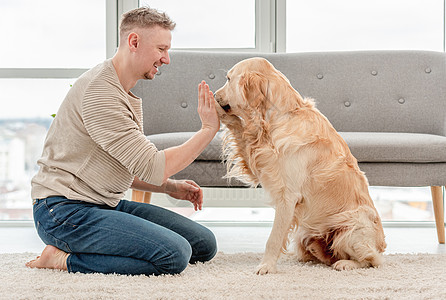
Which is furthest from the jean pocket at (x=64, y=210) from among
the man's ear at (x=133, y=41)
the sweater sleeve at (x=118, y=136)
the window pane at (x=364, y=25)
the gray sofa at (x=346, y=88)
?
the window pane at (x=364, y=25)

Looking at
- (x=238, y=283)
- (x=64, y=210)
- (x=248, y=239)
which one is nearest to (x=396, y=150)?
(x=248, y=239)

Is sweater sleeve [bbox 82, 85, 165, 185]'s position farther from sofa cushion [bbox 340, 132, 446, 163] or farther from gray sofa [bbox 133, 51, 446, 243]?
gray sofa [bbox 133, 51, 446, 243]

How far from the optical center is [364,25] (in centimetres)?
406

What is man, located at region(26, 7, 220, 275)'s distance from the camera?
1.83 m

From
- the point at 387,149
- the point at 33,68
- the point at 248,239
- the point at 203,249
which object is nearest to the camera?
the point at 203,249

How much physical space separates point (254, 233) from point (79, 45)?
213cm

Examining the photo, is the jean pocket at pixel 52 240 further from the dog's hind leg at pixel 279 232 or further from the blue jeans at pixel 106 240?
the dog's hind leg at pixel 279 232

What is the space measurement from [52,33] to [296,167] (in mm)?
2933

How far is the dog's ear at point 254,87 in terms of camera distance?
74.3 inches

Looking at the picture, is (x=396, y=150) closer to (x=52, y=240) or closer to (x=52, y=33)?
(x=52, y=240)

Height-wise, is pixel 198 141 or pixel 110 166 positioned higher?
pixel 198 141

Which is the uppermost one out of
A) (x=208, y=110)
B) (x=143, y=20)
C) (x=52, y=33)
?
(x=52, y=33)

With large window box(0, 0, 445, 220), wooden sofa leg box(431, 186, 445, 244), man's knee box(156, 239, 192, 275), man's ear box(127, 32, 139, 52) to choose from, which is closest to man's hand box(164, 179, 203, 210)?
man's knee box(156, 239, 192, 275)

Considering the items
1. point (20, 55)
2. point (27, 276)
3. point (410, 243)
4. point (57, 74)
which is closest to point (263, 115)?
point (27, 276)
